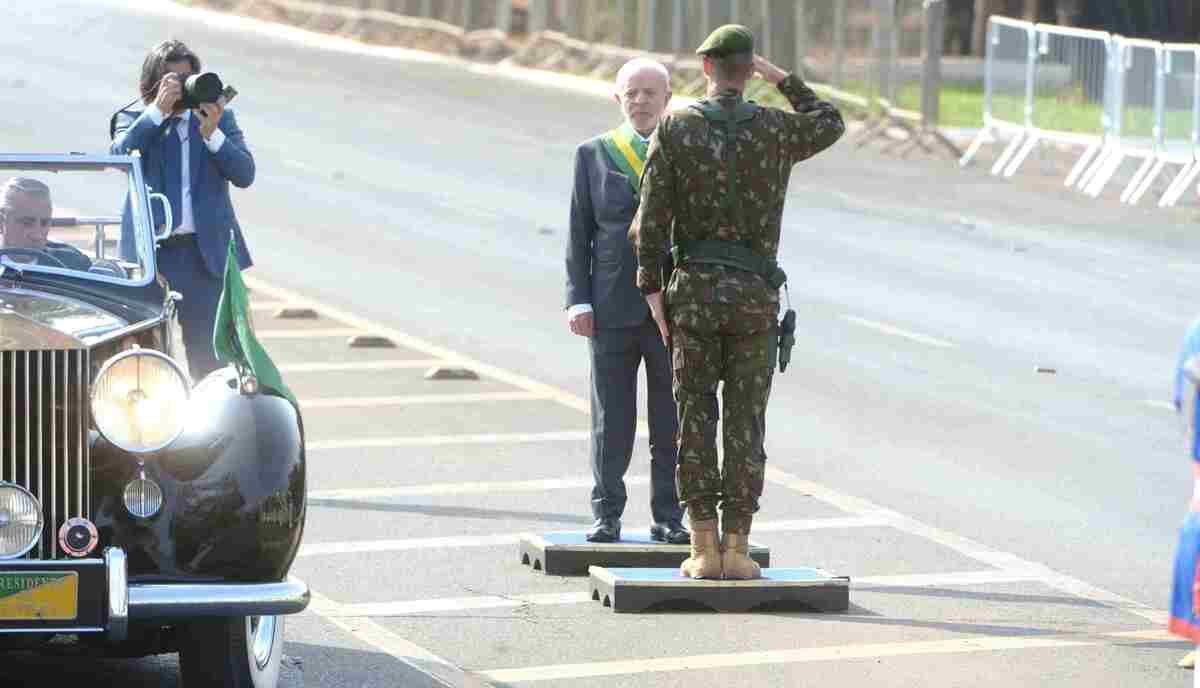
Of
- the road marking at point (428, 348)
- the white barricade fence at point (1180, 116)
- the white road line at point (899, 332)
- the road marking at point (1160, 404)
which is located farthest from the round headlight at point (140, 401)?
the white barricade fence at point (1180, 116)

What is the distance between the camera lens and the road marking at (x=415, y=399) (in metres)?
14.0

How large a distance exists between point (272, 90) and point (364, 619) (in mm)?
27641

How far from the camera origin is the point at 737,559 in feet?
29.1

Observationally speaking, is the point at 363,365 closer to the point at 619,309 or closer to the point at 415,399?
the point at 415,399

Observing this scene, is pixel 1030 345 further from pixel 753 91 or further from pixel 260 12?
pixel 260 12

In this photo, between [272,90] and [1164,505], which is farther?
[272,90]

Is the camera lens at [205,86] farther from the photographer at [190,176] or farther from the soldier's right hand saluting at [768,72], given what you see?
the soldier's right hand saluting at [768,72]


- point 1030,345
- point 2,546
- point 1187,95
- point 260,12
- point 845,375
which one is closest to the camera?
point 2,546

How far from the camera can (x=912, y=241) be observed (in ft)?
74.5

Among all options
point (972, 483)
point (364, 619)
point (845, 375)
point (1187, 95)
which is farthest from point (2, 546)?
point (1187, 95)

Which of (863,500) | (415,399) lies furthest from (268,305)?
(863,500)

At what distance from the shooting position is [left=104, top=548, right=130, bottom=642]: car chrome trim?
21.6ft

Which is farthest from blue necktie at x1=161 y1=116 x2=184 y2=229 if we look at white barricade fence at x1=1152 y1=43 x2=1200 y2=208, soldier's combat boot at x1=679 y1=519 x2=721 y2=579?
white barricade fence at x1=1152 y1=43 x2=1200 y2=208

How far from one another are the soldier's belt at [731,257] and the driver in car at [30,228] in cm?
214
